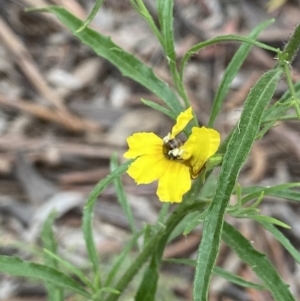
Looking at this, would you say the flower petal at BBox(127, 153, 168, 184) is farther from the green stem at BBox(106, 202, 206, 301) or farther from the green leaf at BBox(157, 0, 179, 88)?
the green leaf at BBox(157, 0, 179, 88)

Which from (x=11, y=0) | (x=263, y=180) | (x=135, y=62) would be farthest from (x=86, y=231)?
(x=11, y=0)

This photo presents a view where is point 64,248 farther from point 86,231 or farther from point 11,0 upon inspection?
point 11,0

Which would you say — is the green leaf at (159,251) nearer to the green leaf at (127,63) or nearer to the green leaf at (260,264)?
the green leaf at (260,264)

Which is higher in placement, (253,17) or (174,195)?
(253,17)

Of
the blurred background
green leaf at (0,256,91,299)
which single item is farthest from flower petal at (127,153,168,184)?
the blurred background

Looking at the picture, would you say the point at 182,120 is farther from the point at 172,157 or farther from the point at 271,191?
the point at 271,191

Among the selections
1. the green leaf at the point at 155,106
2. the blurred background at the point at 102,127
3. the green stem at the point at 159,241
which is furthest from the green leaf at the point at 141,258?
the blurred background at the point at 102,127
